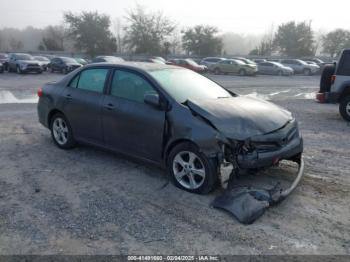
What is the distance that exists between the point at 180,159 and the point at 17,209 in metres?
2.06

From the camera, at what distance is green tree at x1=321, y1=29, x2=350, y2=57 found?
60.6 meters

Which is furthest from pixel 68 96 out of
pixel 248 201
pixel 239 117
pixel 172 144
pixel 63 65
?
pixel 63 65

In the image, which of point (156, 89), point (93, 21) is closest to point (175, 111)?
point (156, 89)

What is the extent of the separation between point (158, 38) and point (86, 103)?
165ft

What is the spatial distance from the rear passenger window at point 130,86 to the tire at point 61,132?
1.36m

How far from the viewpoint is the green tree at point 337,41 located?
60562mm

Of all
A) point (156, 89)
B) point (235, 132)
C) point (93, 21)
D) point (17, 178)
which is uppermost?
point (93, 21)

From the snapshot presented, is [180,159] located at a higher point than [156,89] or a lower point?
lower

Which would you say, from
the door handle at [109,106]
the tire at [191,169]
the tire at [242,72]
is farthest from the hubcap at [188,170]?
the tire at [242,72]

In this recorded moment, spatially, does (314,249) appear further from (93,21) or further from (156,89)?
(93,21)

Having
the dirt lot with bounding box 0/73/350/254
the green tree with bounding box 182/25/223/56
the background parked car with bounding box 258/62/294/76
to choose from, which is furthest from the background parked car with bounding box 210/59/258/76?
the dirt lot with bounding box 0/73/350/254

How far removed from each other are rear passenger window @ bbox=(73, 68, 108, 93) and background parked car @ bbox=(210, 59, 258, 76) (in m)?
28.0

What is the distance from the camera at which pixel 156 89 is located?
4.88m

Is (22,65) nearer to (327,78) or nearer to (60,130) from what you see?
(60,130)
